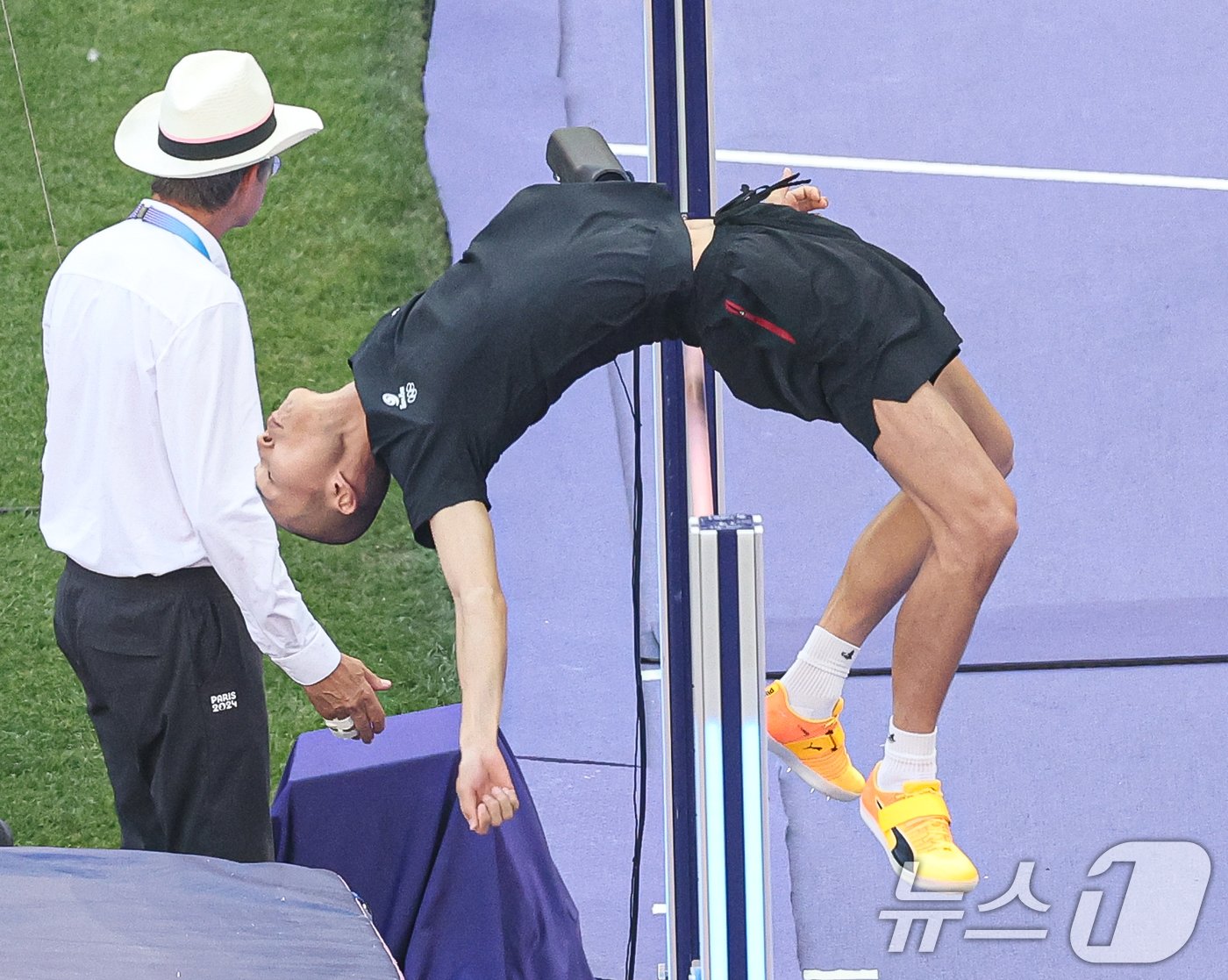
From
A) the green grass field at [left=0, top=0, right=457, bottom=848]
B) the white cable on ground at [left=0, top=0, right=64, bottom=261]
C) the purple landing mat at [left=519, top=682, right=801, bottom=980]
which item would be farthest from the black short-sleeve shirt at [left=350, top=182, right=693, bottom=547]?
the white cable on ground at [left=0, top=0, right=64, bottom=261]

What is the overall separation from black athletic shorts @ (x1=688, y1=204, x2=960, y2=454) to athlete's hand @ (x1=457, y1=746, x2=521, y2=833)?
0.79 meters

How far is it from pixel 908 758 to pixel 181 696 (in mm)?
1905

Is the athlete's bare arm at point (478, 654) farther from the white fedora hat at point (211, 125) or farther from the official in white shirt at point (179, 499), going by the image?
the white fedora hat at point (211, 125)

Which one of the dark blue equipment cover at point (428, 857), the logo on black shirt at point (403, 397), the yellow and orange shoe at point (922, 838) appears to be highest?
the logo on black shirt at point (403, 397)

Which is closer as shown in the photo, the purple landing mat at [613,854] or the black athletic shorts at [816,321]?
the black athletic shorts at [816,321]

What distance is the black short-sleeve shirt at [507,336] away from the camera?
9.93 ft

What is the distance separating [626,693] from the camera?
20.4 ft

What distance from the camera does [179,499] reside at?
13.8 ft

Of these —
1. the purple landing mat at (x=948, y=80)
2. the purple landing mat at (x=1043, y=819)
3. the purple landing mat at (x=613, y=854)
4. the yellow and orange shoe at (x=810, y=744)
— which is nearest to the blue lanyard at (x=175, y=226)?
the yellow and orange shoe at (x=810, y=744)

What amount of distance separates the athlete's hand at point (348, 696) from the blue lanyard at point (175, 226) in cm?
104

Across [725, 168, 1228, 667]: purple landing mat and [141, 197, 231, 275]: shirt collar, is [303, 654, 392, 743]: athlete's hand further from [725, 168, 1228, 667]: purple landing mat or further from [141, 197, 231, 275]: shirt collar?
[725, 168, 1228, 667]: purple landing mat

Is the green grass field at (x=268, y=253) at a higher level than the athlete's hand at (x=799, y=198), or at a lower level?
lower

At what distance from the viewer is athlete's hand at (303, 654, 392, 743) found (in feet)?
14.4

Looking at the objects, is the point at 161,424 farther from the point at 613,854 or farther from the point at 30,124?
→ the point at 30,124
